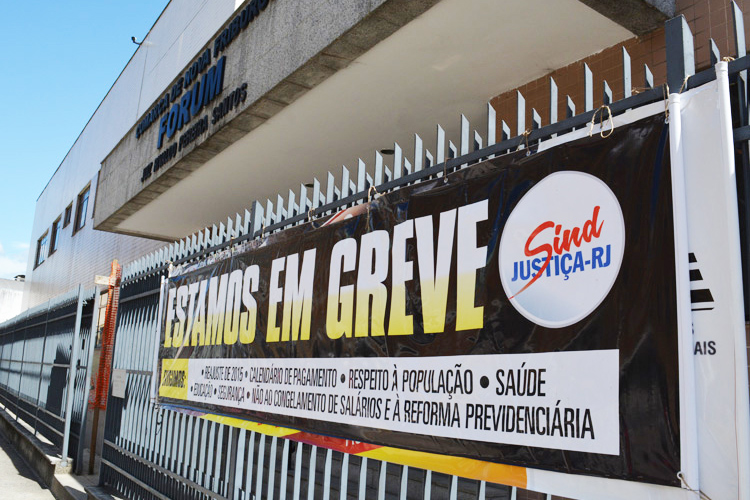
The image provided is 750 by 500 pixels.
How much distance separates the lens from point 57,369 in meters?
10.9

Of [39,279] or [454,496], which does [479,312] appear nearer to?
[454,496]

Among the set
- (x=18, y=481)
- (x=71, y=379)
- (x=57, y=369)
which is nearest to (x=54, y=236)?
(x=57, y=369)

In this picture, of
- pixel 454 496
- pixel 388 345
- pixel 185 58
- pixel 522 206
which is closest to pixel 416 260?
pixel 388 345

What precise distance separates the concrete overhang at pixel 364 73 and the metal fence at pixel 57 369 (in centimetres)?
254

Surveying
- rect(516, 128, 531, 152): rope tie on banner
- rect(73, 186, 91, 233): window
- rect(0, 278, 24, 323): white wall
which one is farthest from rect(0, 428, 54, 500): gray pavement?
rect(0, 278, 24, 323): white wall

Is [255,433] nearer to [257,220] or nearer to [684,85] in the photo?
[257,220]

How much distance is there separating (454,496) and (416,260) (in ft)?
3.78

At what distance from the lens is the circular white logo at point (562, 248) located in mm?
2379

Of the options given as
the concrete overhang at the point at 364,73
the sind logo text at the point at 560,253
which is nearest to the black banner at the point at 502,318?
the sind logo text at the point at 560,253

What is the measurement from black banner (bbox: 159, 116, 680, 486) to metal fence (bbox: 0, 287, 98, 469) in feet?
20.3

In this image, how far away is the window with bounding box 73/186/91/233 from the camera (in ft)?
63.3

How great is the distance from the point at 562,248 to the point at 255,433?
3529 mm

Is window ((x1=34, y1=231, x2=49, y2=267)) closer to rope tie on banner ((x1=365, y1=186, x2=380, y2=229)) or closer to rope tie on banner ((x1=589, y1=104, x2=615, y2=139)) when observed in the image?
rope tie on banner ((x1=365, y1=186, x2=380, y2=229))

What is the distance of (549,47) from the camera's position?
527 cm
